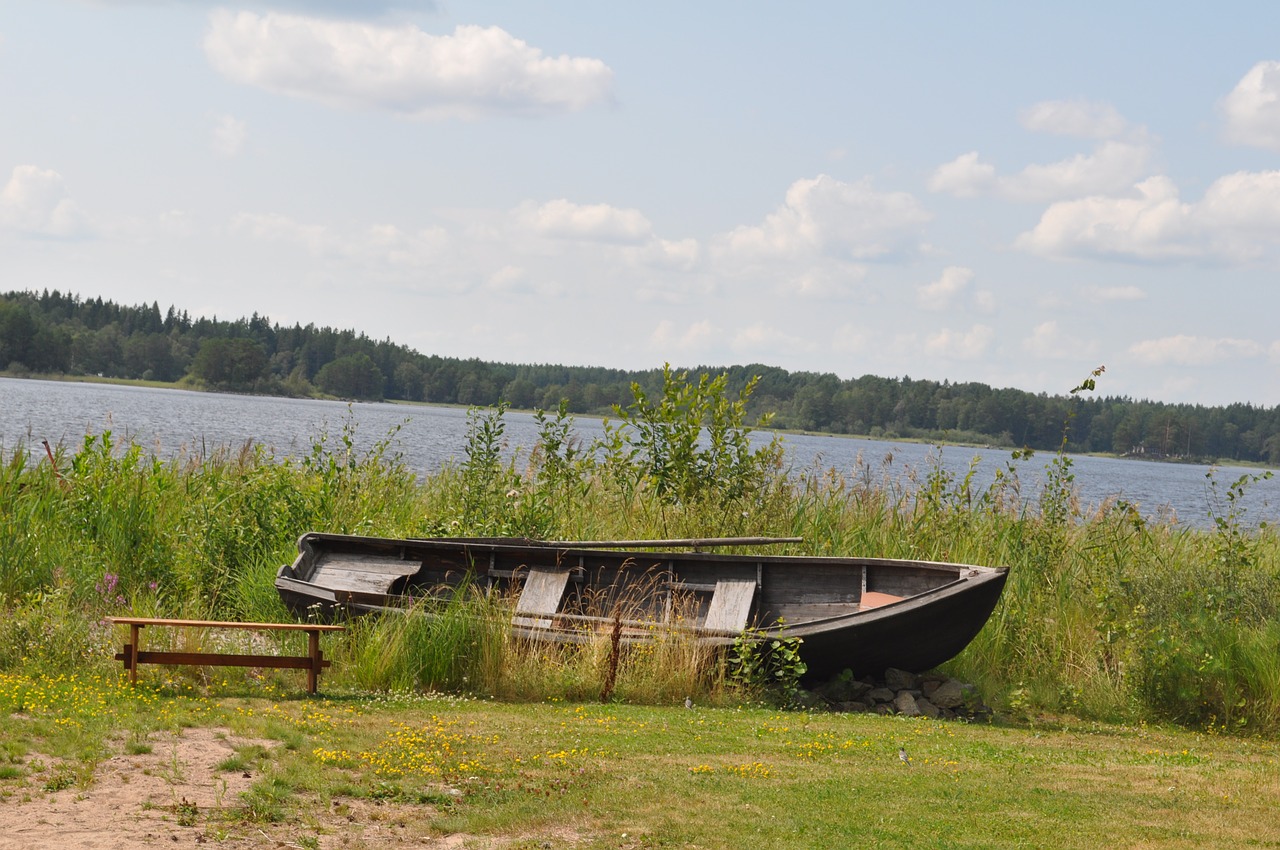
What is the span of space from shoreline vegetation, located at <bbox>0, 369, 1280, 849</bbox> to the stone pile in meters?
0.29

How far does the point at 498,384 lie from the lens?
10712 cm

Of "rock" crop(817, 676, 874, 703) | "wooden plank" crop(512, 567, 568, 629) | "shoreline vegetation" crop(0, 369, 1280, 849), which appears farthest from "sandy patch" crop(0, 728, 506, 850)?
"rock" crop(817, 676, 874, 703)

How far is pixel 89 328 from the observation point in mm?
121062

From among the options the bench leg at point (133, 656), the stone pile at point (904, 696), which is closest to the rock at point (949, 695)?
the stone pile at point (904, 696)

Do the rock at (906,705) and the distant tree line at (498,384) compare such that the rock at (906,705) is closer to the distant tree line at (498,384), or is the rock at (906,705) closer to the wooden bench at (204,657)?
the wooden bench at (204,657)

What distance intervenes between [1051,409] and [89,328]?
92.8 m

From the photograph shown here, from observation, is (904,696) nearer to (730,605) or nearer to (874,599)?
(874,599)

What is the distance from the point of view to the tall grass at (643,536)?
10.1 m

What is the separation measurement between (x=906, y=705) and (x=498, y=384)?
98.0 metres

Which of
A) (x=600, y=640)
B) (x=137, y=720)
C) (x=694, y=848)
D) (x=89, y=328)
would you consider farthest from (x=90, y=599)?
(x=89, y=328)

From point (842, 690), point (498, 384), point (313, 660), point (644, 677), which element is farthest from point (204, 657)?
point (498, 384)

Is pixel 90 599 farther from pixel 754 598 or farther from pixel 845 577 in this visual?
pixel 845 577

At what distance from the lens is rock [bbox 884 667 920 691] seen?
422 inches

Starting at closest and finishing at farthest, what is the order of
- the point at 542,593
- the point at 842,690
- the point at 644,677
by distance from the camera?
the point at 644,677, the point at 842,690, the point at 542,593
